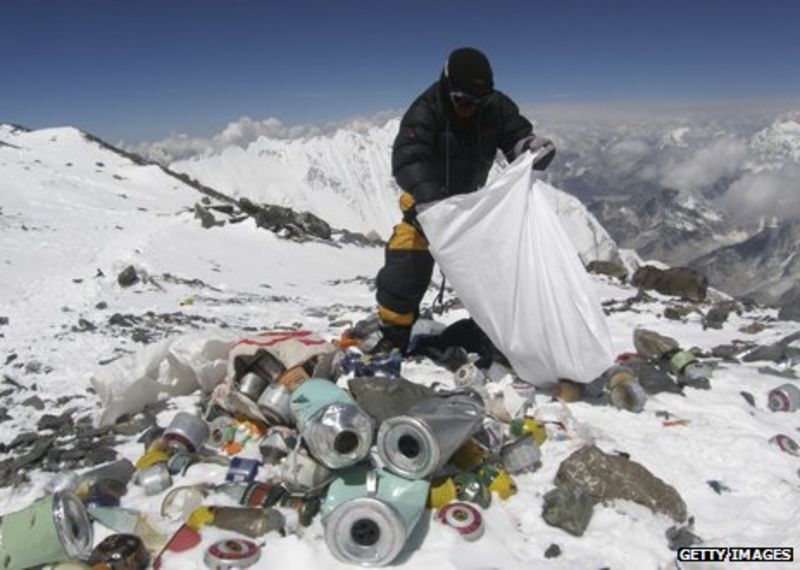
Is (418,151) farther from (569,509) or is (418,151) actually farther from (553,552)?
(553,552)

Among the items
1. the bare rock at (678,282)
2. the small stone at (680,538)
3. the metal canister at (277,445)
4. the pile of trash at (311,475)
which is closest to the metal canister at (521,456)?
the pile of trash at (311,475)

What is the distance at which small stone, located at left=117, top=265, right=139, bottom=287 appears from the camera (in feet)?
38.2

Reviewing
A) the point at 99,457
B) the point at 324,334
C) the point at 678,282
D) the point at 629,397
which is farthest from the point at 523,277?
the point at 678,282

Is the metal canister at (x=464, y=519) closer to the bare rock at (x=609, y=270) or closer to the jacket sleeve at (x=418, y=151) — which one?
the jacket sleeve at (x=418, y=151)

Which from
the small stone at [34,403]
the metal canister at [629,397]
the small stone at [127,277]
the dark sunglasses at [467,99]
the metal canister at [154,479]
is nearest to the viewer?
the metal canister at [154,479]

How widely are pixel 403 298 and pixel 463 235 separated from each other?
0.88m

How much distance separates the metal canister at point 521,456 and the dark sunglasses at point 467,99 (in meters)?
2.76

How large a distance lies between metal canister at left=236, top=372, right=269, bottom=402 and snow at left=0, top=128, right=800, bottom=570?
26.7 inches

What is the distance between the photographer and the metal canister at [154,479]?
3.86 metres

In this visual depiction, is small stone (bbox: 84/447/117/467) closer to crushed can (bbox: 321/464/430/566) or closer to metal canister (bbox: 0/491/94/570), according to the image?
metal canister (bbox: 0/491/94/570)

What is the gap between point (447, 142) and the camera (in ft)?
18.1

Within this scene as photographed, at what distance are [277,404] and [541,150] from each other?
3016 millimetres

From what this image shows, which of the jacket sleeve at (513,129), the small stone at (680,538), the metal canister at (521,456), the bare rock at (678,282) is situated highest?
the jacket sleeve at (513,129)

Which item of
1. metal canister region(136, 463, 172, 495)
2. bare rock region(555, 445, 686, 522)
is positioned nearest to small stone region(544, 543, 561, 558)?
bare rock region(555, 445, 686, 522)
